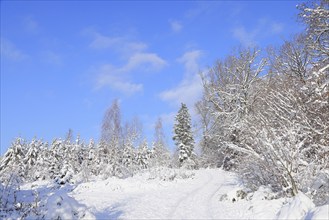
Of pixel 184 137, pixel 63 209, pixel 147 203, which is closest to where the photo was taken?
pixel 63 209

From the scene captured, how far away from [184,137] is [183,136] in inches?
8.9

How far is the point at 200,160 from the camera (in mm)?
48250

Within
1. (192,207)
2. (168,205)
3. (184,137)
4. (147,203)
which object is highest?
(184,137)

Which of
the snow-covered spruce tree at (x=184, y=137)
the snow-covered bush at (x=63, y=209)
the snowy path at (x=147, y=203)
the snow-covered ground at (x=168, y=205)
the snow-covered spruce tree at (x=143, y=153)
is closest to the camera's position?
the snow-covered ground at (x=168, y=205)

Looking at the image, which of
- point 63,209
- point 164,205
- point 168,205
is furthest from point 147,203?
point 63,209

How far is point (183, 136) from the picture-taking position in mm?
48125

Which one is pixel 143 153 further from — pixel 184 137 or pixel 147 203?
pixel 147 203

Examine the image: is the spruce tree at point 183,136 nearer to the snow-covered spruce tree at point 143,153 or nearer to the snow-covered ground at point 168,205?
the snow-covered spruce tree at point 143,153

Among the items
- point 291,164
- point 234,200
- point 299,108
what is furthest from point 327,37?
point 234,200

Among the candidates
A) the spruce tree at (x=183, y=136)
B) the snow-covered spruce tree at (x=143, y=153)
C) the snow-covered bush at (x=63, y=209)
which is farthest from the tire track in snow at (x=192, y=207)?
the snow-covered spruce tree at (x=143, y=153)

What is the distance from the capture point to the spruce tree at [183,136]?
47531mm

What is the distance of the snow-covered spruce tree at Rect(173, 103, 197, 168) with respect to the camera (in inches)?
1871

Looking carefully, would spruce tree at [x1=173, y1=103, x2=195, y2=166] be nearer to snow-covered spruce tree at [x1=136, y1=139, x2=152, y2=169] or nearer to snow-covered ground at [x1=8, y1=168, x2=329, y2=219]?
snow-covered spruce tree at [x1=136, y1=139, x2=152, y2=169]

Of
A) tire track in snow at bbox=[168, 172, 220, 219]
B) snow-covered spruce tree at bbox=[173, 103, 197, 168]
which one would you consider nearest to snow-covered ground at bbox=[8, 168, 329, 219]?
tire track in snow at bbox=[168, 172, 220, 219]
